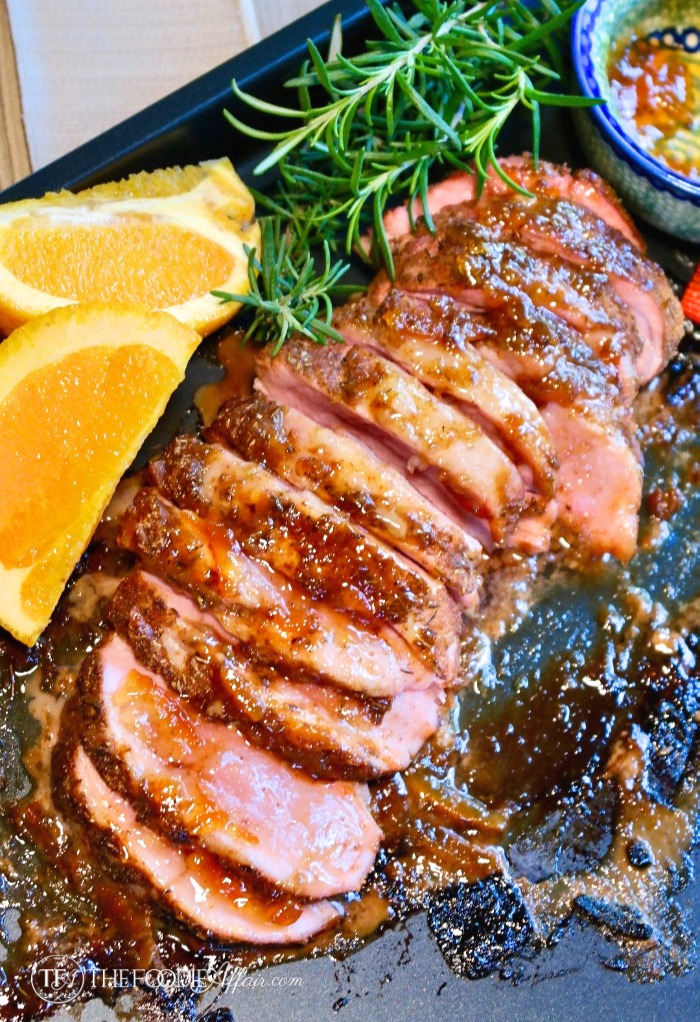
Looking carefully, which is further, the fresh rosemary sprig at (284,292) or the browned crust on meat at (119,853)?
the fresh rosemary sprig at (284,292)

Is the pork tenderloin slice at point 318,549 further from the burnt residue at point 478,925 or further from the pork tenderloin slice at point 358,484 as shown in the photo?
the burnt residue at point 478,925

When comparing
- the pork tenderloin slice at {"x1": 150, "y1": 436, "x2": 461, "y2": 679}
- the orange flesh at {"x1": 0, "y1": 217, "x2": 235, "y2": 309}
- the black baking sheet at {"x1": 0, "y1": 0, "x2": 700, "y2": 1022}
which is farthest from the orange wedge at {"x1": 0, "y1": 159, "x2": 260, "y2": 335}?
the black baking sheet at {"x1": 0, "y1": 0, "x2": 700, "y2": 1022}

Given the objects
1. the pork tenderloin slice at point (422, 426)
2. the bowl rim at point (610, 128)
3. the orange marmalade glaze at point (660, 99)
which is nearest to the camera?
the pork tenderloin slice at point (422, 426)

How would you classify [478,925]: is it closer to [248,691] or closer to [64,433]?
[248,691]

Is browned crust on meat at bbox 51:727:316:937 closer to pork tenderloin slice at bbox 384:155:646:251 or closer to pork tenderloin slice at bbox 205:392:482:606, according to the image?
pork tenderloin slice at bbox 205:392:482:606

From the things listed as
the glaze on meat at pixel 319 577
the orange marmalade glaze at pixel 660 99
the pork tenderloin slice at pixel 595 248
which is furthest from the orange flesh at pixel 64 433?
the orange marmalade glaze at pixel 660 99

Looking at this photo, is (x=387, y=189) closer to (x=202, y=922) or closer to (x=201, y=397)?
(x=201, y=397)

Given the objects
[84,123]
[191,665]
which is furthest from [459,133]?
[191,665]
